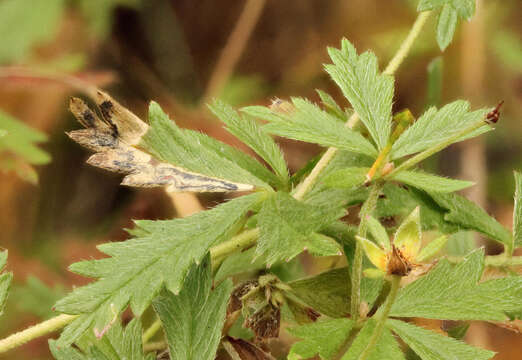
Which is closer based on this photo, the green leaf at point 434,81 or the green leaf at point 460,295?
the green leaf at point 460,295

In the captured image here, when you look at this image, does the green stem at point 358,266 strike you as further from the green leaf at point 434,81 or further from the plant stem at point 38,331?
the green leaf at point 434,81

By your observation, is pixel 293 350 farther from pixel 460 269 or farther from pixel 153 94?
pixel 153 94

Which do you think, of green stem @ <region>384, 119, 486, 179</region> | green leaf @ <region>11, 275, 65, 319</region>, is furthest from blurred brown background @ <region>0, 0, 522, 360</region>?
green stem @ <region>384, 119, 486, 179</region>

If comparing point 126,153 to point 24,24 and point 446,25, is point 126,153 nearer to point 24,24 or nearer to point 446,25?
point 446,25

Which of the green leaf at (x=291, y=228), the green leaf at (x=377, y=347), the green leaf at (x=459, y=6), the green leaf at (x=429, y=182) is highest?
the green leaf at (x=459, y=6)

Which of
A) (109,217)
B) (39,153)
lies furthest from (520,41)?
(39,153)

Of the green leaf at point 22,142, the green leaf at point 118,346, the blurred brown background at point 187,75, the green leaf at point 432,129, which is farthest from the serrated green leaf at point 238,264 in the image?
the blurred brown background at point 187,75

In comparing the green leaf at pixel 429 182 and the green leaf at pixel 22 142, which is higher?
the green leaf at pixel 429 182
